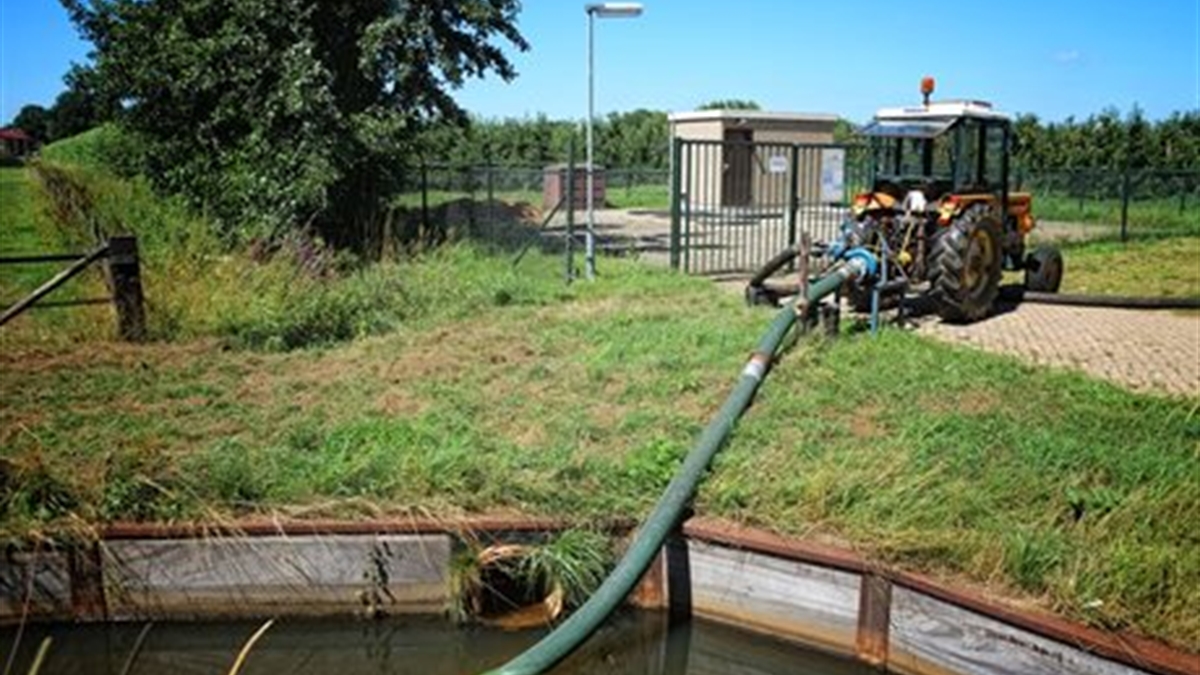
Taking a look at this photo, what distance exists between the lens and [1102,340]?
31.8 ft

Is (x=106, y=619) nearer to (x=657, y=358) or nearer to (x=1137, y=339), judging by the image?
(x=657, y=358)

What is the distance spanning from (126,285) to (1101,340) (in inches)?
368

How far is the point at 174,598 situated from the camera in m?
5.19

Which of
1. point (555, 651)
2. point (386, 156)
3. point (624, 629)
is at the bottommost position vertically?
point (624, 629)

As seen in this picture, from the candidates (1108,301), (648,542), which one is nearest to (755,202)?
(1108,301)

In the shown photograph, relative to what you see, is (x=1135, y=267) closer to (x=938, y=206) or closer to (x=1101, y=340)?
(x=1101, y=340)

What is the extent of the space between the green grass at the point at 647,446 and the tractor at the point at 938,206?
1.40 m

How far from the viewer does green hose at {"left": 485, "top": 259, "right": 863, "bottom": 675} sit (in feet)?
13.5

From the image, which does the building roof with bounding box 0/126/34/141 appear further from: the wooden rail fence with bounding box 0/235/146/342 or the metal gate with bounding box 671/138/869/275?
the wooden rail fence with bounding box 0/235/146/342

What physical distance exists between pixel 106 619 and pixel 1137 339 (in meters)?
9.36

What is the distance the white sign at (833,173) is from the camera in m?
14.4

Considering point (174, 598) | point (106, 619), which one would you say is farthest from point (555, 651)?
point (106, 619)

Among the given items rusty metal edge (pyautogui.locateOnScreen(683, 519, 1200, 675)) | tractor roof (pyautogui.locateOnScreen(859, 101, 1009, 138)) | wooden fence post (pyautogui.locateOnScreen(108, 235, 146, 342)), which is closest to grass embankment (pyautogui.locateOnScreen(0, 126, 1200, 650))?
rusty metal edge (pyautogui.locateOnScreen(683, 519, 1200, 675))

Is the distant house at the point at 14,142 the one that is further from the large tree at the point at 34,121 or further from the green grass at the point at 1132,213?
the green grass at the point at 1132,213
